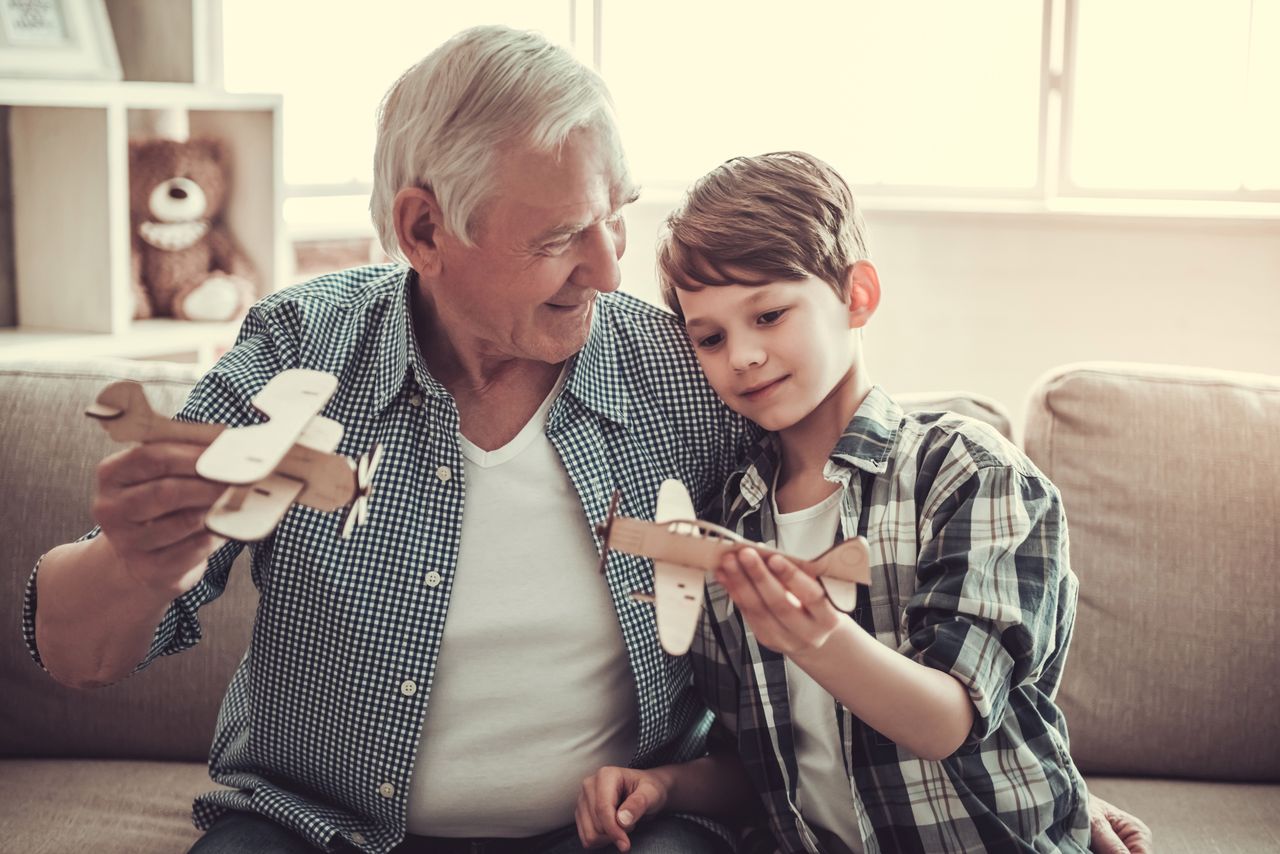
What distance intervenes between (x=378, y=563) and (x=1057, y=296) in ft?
7.53

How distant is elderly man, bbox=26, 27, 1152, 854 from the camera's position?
3.95ft

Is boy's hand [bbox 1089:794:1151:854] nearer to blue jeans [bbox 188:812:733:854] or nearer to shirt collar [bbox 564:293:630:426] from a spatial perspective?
blue jeans [bbox 188:812:733:854]

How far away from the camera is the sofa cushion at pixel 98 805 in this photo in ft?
4.76

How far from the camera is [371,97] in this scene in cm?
344

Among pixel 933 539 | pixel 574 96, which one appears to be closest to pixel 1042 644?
pixel 933 539

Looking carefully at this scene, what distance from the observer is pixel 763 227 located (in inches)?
48.0

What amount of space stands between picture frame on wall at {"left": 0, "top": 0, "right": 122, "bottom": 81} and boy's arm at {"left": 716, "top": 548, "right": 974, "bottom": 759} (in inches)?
78.0

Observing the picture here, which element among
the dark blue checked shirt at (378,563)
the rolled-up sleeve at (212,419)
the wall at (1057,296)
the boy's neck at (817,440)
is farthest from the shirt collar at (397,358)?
the wall at (1057,296)

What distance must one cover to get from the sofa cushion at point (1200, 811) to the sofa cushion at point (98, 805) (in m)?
1.21

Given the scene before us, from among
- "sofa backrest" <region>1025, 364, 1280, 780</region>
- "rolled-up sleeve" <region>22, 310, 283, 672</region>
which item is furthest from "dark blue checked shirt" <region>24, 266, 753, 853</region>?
"sofa backrest" <region>1025, 364, 1280, 780</region>

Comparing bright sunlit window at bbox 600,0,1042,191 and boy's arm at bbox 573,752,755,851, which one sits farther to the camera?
bright sunlit window at bbox 600,0,1042,191

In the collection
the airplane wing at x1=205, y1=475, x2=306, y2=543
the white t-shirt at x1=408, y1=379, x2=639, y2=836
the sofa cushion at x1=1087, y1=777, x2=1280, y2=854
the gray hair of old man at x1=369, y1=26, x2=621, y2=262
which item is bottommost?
the sofa cushion at x1=1087, y1=777, x2=1280, y2=854

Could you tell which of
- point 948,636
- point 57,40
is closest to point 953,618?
point 948,636

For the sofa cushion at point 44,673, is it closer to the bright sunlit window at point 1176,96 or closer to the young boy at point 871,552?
the young boy at point 871,552
